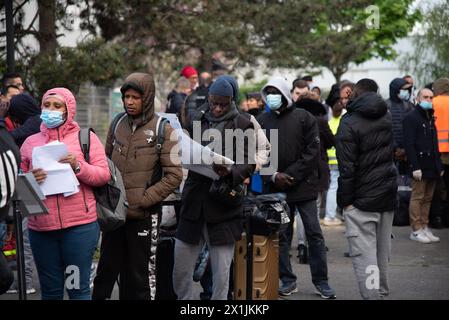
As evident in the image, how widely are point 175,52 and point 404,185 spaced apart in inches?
241

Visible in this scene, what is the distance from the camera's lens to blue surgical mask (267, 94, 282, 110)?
893cm

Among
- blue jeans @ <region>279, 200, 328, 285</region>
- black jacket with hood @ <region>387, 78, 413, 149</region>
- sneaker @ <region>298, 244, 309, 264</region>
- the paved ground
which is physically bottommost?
the paved ground

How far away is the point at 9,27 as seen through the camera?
10492 millimetres

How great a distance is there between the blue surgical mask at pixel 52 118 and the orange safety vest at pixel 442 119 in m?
7.17

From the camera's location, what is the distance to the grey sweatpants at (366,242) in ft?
26.6

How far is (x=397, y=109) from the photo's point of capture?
43.3 feet

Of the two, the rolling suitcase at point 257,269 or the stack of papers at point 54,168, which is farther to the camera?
the rolling suitcase at point 257,269

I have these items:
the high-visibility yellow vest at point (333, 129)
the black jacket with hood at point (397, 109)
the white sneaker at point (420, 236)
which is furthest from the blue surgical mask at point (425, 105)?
the white sneaker at point (420, 236)

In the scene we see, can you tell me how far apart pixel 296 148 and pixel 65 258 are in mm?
2999

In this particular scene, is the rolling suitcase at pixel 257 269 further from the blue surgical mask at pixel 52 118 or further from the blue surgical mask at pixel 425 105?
the blue surgical mask at pixel 425 105

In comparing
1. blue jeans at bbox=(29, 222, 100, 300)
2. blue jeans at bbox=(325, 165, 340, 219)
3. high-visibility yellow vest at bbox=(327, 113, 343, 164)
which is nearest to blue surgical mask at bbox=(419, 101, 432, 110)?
high-visibility yellow vest at bbox=(327, 113, 343, 164)

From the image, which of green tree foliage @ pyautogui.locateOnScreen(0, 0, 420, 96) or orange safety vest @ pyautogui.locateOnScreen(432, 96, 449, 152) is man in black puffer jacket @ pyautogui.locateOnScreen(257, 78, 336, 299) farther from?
orange safety vest @ pyautogui.locateOnScreen(432, 96, 449, 152)

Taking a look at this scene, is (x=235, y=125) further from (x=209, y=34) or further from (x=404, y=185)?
(x=209, y=34)

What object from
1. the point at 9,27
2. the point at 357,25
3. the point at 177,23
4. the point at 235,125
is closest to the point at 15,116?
the point at 9,27
